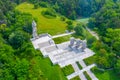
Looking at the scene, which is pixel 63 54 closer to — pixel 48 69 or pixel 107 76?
pixel 48 69

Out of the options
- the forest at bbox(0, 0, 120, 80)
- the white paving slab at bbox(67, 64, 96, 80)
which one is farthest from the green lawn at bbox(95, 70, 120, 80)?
the white paving slab at bbox(67, 64, 96, 80)

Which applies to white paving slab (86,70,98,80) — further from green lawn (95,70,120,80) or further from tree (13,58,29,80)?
tree (13,58,29,80)

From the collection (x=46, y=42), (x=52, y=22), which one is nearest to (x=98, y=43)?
(x=46, y=42)

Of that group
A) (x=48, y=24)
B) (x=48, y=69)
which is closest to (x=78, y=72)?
(x=48, y=69)

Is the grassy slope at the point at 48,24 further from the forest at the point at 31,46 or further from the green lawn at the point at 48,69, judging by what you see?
the green lawn at the point at 48,69

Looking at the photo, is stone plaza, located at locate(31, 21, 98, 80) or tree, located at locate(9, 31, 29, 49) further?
tree, located at locate(9, 31, 29, 49)

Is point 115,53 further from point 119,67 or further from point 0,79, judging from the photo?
point 0,79
